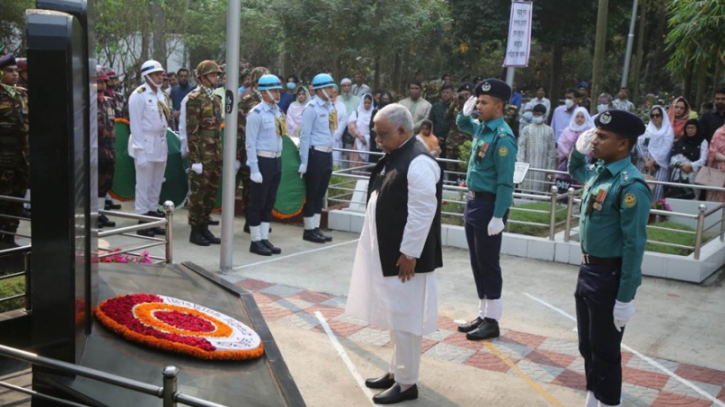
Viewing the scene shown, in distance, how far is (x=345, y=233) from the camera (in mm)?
11164

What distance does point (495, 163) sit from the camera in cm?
661

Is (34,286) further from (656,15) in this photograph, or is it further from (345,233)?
(656,15)

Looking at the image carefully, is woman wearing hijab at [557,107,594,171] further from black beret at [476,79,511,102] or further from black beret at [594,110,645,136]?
black beret at [594,110,645,136]

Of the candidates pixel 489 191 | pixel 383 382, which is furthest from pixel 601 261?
Result: pixel 489 191

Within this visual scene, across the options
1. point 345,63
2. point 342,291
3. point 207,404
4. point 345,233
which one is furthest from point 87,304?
point 345,63

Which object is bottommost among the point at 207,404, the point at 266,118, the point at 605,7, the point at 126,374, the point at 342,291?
the point at 342,291

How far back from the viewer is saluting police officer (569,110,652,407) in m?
4.59

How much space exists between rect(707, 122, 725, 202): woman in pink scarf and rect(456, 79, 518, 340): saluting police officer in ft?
20.6

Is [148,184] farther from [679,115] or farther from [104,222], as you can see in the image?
[679,115]

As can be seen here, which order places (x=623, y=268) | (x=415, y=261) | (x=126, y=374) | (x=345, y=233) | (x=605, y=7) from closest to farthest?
(x=126, y=374), (x=623, y=268), (x=415, y=261), (x=345, y=233), (x=605, y=7)

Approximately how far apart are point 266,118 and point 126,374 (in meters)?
5.71

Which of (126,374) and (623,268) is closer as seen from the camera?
(126,374)

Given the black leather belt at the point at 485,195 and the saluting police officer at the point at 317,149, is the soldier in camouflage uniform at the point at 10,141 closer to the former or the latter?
the saluting police officer at the point at 317,149

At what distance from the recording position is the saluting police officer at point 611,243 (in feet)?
15.0
